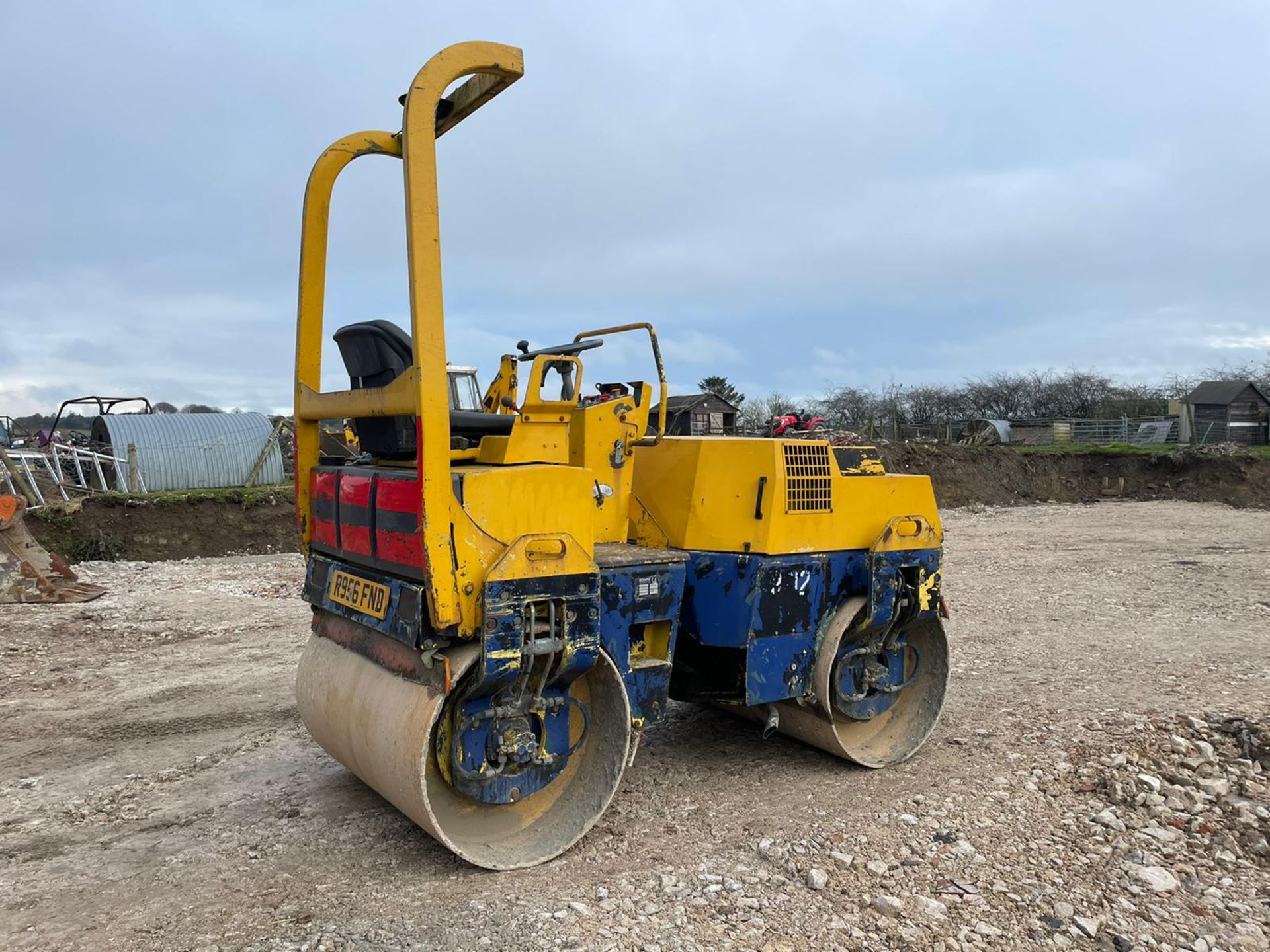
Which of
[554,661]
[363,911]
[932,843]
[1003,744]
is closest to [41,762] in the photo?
[363,911]

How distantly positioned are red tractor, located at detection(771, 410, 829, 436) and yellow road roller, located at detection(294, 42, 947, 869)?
361mm

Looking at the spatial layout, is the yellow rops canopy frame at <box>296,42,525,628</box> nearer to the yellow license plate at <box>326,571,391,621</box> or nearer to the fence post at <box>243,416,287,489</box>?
the yellow license plate at <box>326,571,391,621</box>

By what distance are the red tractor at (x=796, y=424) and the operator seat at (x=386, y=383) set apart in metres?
1.85

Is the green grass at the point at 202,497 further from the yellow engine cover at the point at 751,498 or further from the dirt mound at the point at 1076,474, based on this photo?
the dirt mound at the point at 1076,474

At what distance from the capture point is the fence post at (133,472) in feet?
58.3

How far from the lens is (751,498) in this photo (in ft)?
15.9

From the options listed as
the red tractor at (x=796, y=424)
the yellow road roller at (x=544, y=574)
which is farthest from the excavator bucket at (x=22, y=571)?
the red tractor at (x=796, y=424)

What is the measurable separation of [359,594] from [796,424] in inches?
112

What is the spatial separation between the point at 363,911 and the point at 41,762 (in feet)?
10.3

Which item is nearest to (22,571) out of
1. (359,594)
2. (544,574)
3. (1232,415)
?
(359,594)

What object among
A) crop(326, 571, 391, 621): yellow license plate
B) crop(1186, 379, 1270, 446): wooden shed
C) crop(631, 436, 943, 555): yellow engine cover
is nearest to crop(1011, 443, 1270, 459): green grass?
crop(1186, 379, 1270, 446): wooden shed

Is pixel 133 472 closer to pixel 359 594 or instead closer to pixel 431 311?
pixel 359 594

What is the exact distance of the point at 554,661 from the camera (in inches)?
157

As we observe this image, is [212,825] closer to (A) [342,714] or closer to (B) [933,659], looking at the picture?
(A) [342,714]
